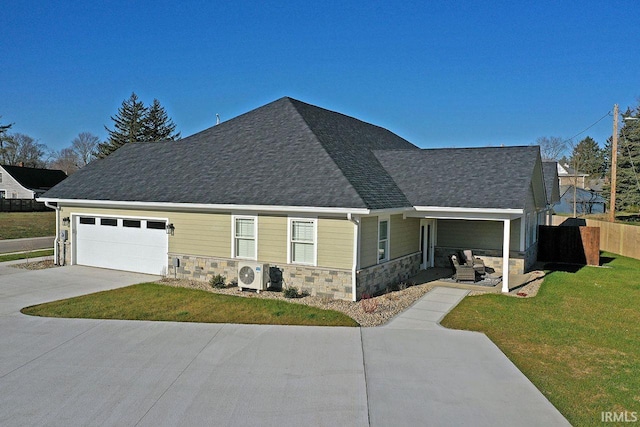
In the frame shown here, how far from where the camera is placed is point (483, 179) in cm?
1495

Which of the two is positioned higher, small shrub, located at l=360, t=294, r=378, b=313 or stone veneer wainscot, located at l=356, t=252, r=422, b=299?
stone veneer wainscot, located at l=356, t=252, r=422, b=299

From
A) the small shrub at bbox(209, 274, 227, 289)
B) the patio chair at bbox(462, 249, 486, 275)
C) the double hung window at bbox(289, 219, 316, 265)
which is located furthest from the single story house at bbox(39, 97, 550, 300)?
the patio chair at bbox(462, 249, 486, 275)

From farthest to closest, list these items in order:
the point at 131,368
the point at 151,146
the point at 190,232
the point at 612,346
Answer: the point at 151,146
the point at 190,232
the point at 612,346
the point at 131,368

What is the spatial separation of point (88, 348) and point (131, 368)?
57.0 inches

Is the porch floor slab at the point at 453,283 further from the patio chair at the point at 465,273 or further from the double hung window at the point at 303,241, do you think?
the double hung window at the point at 303,241

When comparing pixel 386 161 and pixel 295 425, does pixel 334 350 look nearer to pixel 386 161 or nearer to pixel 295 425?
pixel 295 425

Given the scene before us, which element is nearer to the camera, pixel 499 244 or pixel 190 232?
pixel 190 232

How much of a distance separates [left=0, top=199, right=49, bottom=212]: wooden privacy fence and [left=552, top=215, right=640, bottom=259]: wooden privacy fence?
5083cm

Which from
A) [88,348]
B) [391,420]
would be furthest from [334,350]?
[88,348]

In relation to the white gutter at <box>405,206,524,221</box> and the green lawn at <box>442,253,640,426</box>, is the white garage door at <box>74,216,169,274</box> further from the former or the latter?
the green lawn at <box>442,253,640,426</box>

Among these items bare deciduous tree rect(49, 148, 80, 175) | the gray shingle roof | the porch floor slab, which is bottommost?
the porch floor slab

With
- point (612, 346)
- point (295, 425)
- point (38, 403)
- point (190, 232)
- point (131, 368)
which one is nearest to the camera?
point (295, 425)

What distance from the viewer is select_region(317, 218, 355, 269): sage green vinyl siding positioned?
12.0 m

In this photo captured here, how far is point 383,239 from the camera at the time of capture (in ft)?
44.4
